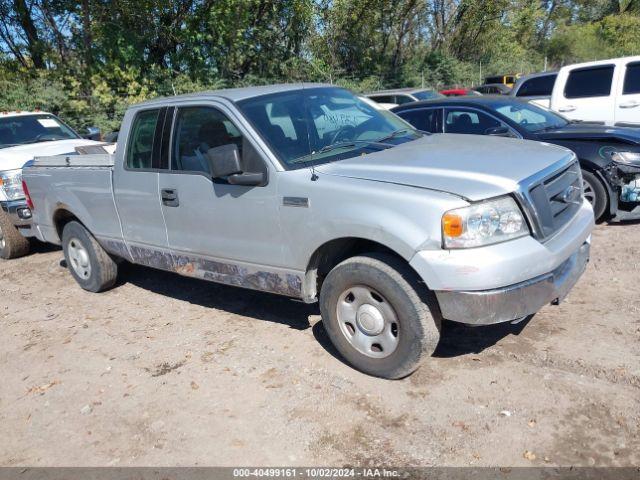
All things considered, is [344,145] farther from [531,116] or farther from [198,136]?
[531,116]

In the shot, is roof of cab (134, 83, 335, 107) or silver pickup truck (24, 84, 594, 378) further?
roof of cab (134, 83, 335, 107)

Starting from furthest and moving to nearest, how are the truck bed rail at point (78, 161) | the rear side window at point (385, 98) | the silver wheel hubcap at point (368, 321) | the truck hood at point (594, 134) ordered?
the rear side window at point (385, 98)
the truck hood at point (594, 134)
the truck bed rail at point (78, 161)
the silver wheel hubcap at point (368, 321)

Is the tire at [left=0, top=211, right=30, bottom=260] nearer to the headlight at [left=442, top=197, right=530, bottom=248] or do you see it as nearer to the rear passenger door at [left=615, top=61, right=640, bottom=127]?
the headlight at [left=442, top=197, right=530, bottom=248]

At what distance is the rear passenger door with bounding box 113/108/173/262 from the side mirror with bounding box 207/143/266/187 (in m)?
1.00

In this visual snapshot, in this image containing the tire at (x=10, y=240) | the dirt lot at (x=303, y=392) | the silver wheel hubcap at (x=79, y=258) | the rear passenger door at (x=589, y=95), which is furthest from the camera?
the rear passenger door at (x=589, y=95)

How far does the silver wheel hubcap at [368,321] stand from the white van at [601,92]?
668cm

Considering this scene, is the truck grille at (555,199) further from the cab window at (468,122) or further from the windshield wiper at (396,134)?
the cab window at (468,122)

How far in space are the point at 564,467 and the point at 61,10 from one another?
19418mm

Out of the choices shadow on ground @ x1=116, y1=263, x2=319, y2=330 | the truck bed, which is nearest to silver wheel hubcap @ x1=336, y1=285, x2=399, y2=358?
shadow on ground @ x1=116, y1=263, x2=319, y2=330

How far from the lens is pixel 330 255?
398 centimetres

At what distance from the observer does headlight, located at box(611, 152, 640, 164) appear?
6.30 meters

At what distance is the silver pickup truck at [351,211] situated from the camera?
3.28 meters

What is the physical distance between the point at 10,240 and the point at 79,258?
219 centimetres

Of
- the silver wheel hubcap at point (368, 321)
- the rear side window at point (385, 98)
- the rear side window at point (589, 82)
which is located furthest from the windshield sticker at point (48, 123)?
the rear side window at point (385, 98)
